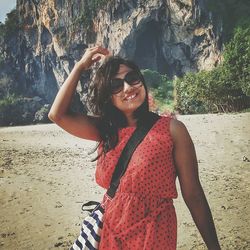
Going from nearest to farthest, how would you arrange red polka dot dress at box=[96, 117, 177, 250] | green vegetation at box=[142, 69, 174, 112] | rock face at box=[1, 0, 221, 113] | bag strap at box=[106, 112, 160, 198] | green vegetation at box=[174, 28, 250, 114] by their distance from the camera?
1. red polka dot dress at box=[96, 117, 177, 250]
2. bag strap at box=[106, 112, 160, 198]
3. green vegetation at box=[174, 28, 250, 114]
4. rock face at box=[1, 0, 221, 113]
5. green vegetation at box=[142, 69, 174, 112]

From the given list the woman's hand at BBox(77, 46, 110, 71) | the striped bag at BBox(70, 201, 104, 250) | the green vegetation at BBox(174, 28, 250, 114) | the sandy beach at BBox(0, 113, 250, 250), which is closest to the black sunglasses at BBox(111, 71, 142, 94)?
the woman's hand at BBox(77, 46, 110, 71)

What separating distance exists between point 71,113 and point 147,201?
637 mm

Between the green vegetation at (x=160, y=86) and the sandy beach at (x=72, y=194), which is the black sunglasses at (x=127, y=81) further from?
the green vegetation at (x=160, y=86)

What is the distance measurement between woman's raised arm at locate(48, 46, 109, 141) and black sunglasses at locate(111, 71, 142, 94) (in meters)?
0.19

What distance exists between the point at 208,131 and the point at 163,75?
30537 mm

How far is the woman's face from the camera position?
1889mm

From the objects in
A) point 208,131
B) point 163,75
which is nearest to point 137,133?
point 208,131

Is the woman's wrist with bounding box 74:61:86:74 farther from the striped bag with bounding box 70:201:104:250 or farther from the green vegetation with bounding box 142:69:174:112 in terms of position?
the green vegetation with bounding box 142:69:174:112

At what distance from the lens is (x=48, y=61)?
5459 centimetres

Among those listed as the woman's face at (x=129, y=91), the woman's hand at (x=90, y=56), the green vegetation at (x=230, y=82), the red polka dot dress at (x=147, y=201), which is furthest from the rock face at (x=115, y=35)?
the red polka dot dress at (x=147, y=201)

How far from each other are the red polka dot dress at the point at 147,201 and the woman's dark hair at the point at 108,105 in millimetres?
201

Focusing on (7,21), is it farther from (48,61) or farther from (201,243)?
(201,243)

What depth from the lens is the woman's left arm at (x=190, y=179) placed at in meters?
1.73

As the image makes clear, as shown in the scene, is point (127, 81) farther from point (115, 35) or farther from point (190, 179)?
point (115, 35)
